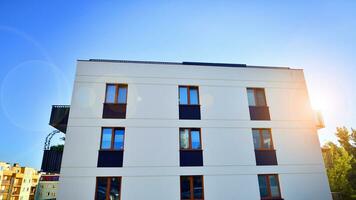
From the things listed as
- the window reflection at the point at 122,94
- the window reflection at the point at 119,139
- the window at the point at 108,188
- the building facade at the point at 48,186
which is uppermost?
the window reflection at the point at 122,94

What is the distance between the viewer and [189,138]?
10078mm

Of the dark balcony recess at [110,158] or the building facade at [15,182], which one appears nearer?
the dark balcony recess at [110,158]

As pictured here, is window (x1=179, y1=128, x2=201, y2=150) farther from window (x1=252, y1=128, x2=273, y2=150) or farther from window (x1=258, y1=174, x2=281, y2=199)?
window (x1=258, y1=174, x2=281, y2=199)

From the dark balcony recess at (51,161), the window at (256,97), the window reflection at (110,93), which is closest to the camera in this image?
the dark balcony recess at (51,161)

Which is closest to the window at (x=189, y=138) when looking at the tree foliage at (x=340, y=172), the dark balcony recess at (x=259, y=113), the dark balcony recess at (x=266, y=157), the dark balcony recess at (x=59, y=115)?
the dark balcony recess at (x=266, y=157)

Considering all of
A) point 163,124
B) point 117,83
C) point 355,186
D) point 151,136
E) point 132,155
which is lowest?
point 355,186

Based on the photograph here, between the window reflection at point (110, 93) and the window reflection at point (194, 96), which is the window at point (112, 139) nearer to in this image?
the window reflection at point (110, 93)

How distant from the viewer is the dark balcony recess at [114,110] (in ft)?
32.7

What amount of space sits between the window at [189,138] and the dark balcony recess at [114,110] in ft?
10.1

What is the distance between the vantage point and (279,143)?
1048 centimetres

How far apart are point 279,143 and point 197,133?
437 centimetres

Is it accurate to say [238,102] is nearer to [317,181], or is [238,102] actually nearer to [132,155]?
[317,181]

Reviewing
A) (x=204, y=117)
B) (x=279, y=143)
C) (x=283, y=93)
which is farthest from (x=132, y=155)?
(x=283, y=93)

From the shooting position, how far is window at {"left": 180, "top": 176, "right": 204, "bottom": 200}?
29.7 ft
